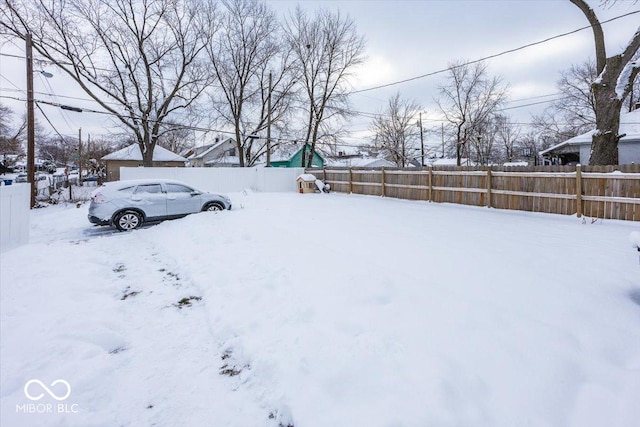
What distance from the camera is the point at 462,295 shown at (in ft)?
12.3

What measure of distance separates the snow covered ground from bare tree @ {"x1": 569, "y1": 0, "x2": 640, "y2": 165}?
5582 millimetres

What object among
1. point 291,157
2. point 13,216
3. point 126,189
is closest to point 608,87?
point 126,189

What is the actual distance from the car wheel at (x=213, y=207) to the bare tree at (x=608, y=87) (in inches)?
454

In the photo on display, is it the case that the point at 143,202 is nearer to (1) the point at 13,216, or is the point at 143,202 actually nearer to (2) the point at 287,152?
(1) the point at 13,216

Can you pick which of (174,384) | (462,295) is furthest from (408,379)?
(174,384)

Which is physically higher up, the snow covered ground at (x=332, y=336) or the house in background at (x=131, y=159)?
the house in background at (x=131, y=159)

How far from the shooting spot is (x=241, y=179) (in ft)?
69.7

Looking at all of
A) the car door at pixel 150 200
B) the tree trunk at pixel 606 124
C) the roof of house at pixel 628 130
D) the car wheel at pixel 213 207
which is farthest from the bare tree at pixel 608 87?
the car door at pixel 150 200

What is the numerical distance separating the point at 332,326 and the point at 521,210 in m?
9.06

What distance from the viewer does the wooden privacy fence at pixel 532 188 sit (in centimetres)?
807

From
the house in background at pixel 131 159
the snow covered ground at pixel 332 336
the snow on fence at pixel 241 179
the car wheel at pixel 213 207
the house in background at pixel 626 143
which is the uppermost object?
the house in background at pixel 131 159

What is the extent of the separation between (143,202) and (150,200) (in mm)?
199

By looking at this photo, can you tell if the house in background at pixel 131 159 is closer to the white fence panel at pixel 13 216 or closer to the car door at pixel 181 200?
the car door at pixel 181 200

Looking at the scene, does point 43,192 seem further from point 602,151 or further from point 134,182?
point 602,151
